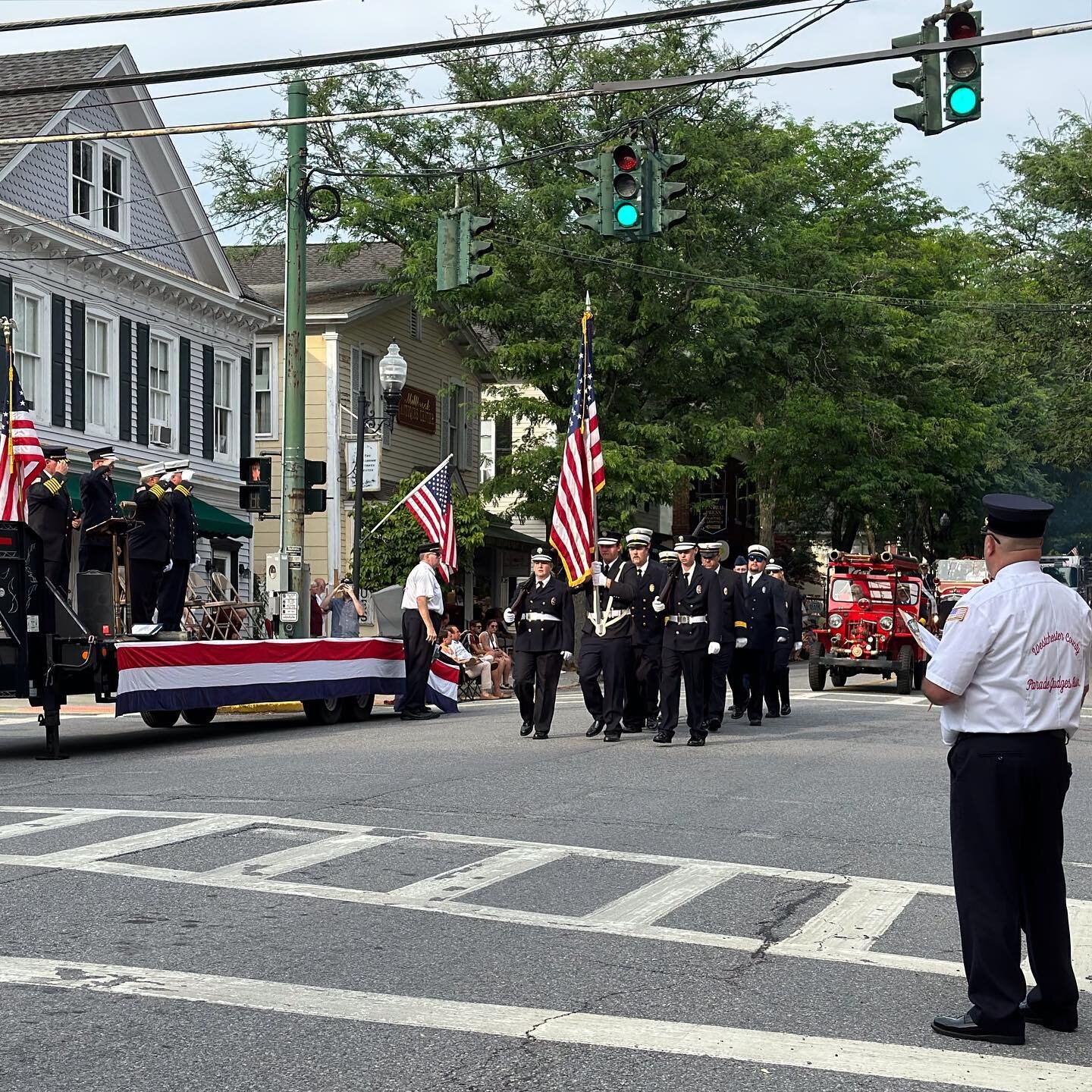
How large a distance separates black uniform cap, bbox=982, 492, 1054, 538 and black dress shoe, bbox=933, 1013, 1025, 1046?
171 cm

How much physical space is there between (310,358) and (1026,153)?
15654 millimetres

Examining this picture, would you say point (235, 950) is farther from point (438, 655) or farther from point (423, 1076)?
Result: point (438, 655)

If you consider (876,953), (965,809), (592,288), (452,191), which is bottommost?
(876,953)

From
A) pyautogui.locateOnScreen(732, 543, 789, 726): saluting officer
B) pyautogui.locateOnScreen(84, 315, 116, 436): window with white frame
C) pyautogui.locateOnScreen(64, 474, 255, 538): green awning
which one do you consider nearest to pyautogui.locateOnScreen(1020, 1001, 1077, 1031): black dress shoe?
pyautogui.locateOnScreen(732, 543, 789, 726): saluting officer

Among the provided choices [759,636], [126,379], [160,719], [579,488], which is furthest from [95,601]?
[126,379]

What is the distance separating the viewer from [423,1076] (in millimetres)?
5234

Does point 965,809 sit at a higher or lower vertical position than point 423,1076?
higher

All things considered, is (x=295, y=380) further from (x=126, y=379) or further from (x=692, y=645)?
(x=126, y=379)

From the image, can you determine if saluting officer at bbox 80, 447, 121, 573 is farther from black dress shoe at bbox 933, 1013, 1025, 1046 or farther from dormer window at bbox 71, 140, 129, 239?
dormer window at bbox 71, 140, 129, 239

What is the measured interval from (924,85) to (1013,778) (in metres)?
9.36

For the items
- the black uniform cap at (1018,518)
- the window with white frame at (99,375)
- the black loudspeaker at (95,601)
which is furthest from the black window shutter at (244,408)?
the black uniform cap at (1018,518)

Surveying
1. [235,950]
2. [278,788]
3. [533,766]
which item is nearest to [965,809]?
[235,950]

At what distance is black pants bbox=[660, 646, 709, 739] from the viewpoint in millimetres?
16359

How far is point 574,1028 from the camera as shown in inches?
230
